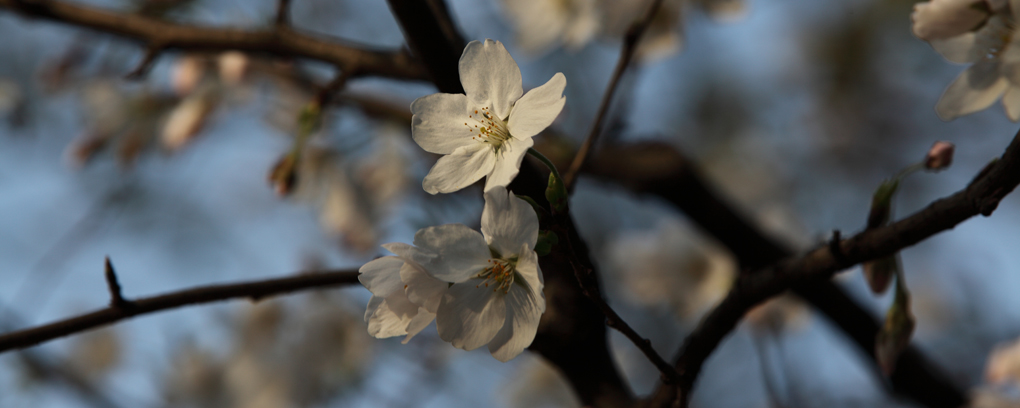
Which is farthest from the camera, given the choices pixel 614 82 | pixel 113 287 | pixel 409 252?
pixel 614 82

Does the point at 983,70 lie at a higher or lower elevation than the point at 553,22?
higher

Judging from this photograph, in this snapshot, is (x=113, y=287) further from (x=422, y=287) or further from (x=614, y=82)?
(x=614, y=82)

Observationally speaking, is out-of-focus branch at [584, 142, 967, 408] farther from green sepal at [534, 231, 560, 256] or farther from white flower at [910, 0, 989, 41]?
green sepal at [534, 231, 560, 256]

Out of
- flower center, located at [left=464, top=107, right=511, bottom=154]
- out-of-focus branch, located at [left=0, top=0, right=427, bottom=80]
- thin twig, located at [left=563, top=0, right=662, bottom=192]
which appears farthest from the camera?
out-of-focus branch, located at [left=0, top=0, right=427, bottom=80]

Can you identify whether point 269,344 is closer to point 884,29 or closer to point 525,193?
point 525,193

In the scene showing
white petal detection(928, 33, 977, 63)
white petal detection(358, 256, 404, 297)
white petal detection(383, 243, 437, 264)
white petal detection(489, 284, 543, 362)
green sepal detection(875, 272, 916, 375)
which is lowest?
green sepal detection(875, 272, 916, 375)

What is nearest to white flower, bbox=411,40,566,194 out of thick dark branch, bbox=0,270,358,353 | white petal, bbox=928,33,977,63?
thick dark branch, bbox=0,270,358,353

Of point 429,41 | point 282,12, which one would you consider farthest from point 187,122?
point 429,41
